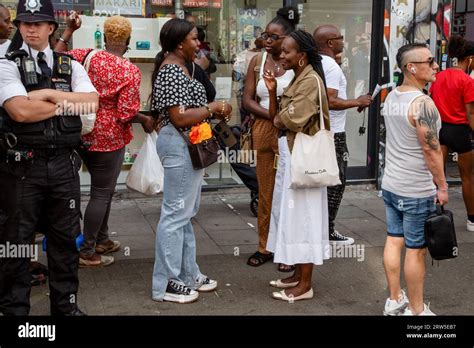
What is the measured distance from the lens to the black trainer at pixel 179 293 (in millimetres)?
5051

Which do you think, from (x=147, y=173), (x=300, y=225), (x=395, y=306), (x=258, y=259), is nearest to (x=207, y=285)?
(x=258, y=259)

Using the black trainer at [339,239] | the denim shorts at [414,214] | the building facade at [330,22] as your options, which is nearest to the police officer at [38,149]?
the denim shorts at [414,214]

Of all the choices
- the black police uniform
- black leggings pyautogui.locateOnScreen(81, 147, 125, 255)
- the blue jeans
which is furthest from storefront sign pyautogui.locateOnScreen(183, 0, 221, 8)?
the black police uniform

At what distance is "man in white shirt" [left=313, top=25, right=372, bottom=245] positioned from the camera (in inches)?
234

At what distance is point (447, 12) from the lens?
352 inches

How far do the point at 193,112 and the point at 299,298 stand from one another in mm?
1563

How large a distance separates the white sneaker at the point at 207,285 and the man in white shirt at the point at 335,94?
1477 millimetres

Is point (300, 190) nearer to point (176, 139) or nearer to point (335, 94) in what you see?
point (176, 139)

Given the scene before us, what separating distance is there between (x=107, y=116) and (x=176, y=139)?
1.00 metres

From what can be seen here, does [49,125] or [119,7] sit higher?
[119,7]

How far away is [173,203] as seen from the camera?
4957 mm

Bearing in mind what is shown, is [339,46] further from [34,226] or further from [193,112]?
[34,226]

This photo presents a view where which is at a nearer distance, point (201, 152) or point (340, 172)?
point (201, 152)
